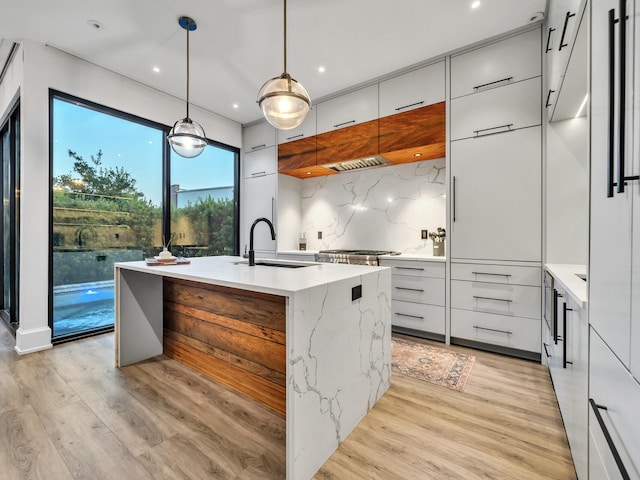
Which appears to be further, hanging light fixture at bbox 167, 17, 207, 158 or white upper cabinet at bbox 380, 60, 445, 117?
white upper cabinet at bbox 380, 60, 445, 117

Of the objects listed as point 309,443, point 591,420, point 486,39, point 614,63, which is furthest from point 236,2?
point 591,420

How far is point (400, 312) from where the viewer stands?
312cm

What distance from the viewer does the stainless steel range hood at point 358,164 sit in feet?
11.4

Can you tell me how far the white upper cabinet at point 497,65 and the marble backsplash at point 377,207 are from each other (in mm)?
845

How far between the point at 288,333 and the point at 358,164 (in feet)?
9.51

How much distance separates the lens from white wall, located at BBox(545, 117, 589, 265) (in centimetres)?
225

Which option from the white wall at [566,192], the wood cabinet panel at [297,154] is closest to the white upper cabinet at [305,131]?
the wood cabinet panel at [297,154]

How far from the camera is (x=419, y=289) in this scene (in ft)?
9.81

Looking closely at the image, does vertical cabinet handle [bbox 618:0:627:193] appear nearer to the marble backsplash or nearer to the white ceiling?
the white ceiling

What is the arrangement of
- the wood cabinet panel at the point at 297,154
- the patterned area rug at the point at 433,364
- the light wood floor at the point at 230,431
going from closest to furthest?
the light wood floor at the point at 230,431 < the patterned area rug at the point at 433,364 < the wood cabinet panel at the point at 297,154

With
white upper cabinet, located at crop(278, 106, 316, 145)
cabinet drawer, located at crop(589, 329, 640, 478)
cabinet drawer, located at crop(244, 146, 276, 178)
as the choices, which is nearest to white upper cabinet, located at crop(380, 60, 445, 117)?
white upper cabinet, located at crop(278, 106, 316, 145)

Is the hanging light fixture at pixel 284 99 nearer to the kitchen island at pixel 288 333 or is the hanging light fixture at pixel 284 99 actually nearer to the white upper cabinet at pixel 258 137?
the kitchen island at pixel 288 333

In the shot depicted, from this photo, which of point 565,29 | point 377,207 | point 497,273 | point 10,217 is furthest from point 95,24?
point 497,273

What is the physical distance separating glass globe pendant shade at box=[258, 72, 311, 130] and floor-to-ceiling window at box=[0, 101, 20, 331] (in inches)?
114
